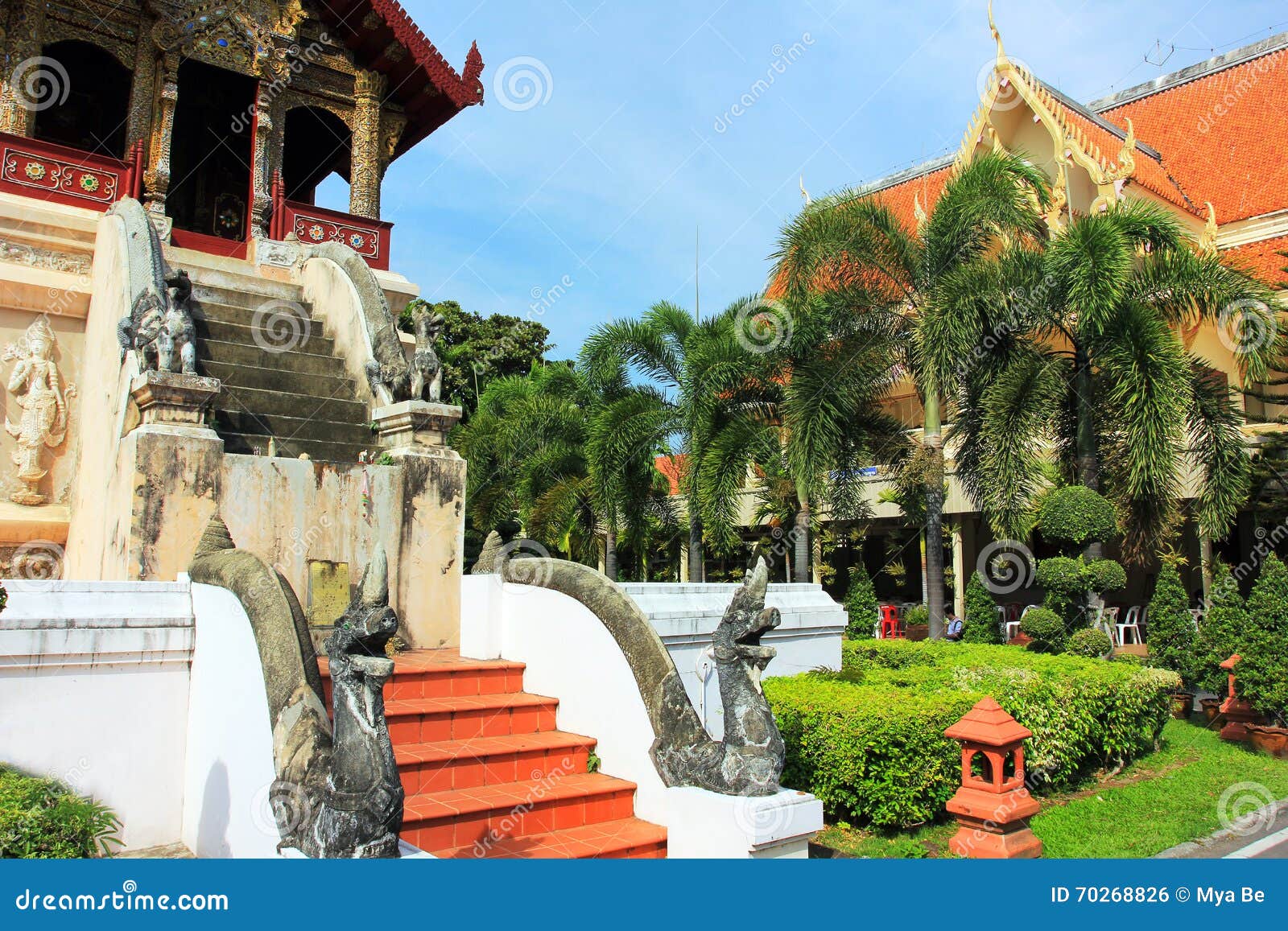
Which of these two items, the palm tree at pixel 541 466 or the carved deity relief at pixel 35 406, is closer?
the carved deity relief at pixel 35 406

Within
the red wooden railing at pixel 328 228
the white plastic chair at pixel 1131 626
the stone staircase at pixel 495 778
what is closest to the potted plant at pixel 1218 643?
the white plastic chair at pixel 1131 626

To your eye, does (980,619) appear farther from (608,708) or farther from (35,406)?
(35,406)

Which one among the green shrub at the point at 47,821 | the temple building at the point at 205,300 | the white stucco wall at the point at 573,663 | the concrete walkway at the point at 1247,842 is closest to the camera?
the green shrub at the point at 47,821

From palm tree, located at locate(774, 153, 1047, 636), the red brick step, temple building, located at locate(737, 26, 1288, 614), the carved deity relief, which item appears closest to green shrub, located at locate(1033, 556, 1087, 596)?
palm tree, located at locate(774, 153, 1047, 636)

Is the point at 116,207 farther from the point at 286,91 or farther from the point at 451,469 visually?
the point at 451,469

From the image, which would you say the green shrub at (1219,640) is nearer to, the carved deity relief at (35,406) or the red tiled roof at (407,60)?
the red tiled roof at (407,60)

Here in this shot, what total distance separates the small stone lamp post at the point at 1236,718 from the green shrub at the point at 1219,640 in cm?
49

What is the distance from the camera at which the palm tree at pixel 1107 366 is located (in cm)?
1057

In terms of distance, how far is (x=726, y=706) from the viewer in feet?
15.3

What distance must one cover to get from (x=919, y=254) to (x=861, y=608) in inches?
258

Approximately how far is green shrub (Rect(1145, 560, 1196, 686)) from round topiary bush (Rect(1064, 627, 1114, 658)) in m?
1.10

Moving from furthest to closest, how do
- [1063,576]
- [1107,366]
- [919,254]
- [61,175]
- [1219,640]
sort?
[919,254]
[1107,366]
[1063,576]
[1219,640]
[61,175]

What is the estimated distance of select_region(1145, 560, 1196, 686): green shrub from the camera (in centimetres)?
1086

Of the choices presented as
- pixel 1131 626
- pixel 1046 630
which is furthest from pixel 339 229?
pixel 1131 626
